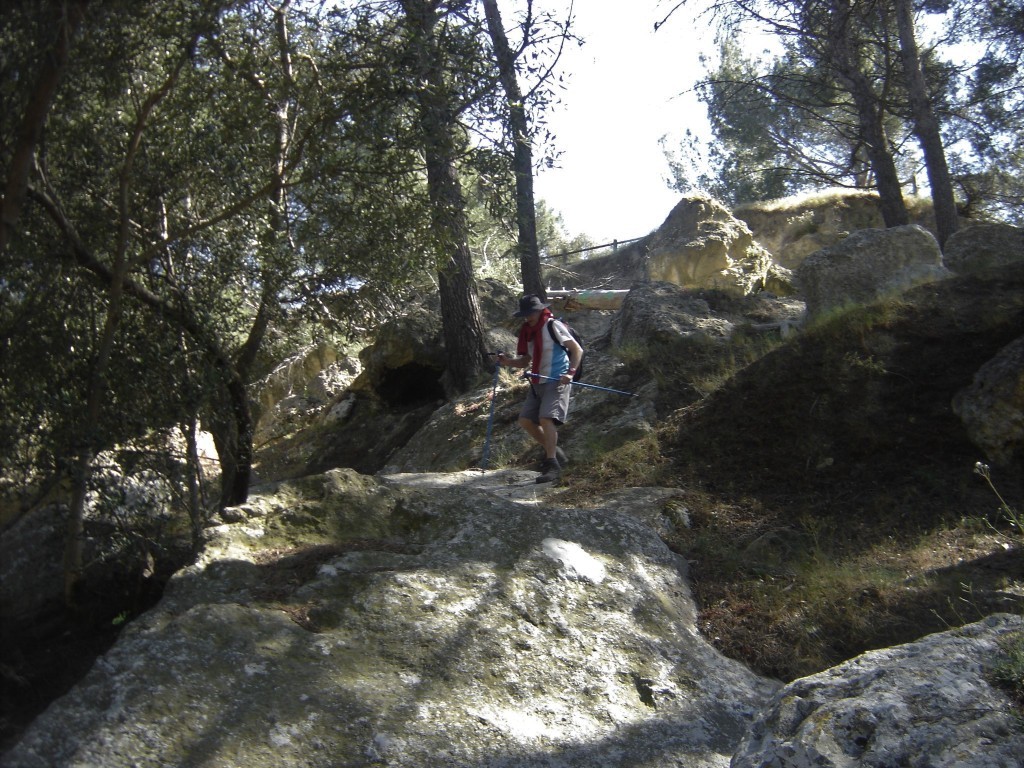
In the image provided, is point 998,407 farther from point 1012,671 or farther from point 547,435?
point 1012,671

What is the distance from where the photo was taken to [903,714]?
2.88 meters

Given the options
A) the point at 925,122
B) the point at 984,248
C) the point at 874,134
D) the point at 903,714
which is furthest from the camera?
the point at 874,134

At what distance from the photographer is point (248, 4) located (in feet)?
20.7

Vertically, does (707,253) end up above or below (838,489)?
above

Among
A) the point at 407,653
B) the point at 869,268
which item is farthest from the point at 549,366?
the point at 407,653

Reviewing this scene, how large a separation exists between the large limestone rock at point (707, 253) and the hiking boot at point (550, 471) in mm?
7226

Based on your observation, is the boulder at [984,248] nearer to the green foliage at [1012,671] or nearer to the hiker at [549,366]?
the hiker at [549,366]

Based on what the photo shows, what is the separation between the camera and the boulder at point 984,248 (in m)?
9.80

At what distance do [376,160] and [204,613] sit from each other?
3767mm

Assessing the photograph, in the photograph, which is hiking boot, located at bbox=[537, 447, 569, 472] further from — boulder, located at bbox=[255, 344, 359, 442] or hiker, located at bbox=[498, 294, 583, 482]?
boulder, located at bbox=[255, 344, 359, 442]

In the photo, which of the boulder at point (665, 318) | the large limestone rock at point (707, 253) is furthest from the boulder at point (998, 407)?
the large limestone rock at point (707, 253)

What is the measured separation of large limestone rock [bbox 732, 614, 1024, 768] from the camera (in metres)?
2.72

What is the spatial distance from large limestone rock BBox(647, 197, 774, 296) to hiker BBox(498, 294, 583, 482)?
6.95 m

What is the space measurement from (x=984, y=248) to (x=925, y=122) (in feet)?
14.0
